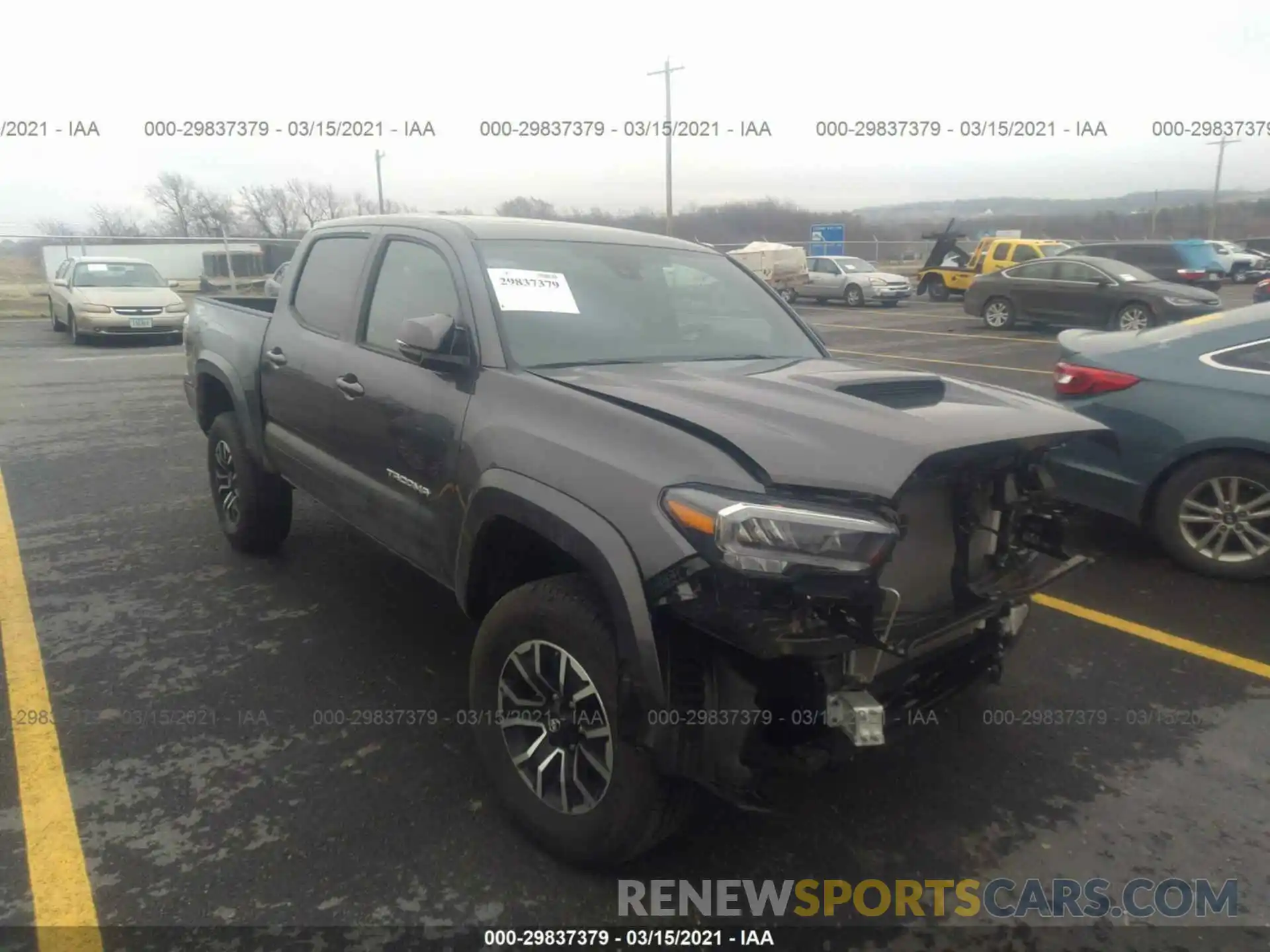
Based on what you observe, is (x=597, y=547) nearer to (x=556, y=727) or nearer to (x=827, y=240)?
(x=556, y=727)

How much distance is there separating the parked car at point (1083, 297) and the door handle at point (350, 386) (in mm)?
15215

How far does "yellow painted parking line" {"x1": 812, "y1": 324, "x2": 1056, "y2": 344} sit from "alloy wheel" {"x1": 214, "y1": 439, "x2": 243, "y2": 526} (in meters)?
14.3

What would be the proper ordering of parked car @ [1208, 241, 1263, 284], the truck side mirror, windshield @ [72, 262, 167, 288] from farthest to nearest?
parked car @ [1208, 241, 1263, 284] → windshield @ [72, 262, 167, 288] → the truck side mirror

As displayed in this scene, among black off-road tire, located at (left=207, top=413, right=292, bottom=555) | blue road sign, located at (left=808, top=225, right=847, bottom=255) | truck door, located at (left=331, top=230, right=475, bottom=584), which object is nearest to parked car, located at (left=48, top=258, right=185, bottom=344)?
black off-road tire, located at (left=207, top=413, right=292, bottom=555)

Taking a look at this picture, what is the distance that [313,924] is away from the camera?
2.47 m

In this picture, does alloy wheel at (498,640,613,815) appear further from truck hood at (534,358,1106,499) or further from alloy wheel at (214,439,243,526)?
alloy wheel at (214,439,243,526)

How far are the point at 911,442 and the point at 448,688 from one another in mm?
2210

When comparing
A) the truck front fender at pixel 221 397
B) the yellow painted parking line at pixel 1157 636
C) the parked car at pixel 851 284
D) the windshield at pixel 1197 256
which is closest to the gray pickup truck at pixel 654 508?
the truck front fender at pixel 221 397

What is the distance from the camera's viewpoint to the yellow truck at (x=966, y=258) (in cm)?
2330

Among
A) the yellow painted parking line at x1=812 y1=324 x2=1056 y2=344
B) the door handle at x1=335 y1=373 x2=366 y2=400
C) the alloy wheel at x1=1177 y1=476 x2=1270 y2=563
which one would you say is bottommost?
the yellow painted parking line at x1=812 y1=324 x2=1056 y2=344

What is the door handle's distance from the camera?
12.2ft

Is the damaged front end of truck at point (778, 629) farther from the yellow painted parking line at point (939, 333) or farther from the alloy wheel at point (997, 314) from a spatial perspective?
the alloy wheel at point (997, 314)

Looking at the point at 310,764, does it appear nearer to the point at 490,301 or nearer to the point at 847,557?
the point at 490,301

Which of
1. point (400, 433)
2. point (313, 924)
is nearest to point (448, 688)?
point (400, 433)
